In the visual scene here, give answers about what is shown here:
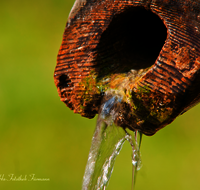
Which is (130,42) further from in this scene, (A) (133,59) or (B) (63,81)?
(B) (63,81)

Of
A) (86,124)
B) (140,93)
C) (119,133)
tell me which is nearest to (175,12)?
(140,93)

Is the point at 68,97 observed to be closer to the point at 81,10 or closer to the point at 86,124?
the point at 81,10

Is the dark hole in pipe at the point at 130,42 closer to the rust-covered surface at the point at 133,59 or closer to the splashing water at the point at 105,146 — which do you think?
the rust-covered surface at the point at 133,59

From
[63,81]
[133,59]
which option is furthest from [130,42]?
[63,81]

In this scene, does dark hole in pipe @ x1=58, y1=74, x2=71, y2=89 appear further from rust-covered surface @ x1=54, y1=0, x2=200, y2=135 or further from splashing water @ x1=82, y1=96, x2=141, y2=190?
splashing water @ x1=82, y1=96, x2=141, y2=190

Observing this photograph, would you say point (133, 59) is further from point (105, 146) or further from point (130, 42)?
point (105, 146)

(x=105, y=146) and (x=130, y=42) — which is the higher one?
(x=130, y=42)

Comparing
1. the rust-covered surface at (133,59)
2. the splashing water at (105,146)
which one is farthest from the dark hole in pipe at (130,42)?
the splashing water at (105,146)

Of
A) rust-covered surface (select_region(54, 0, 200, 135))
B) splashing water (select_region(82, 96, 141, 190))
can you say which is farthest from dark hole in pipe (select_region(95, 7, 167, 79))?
splashing water (select_region(82, 96, 141, 190))
